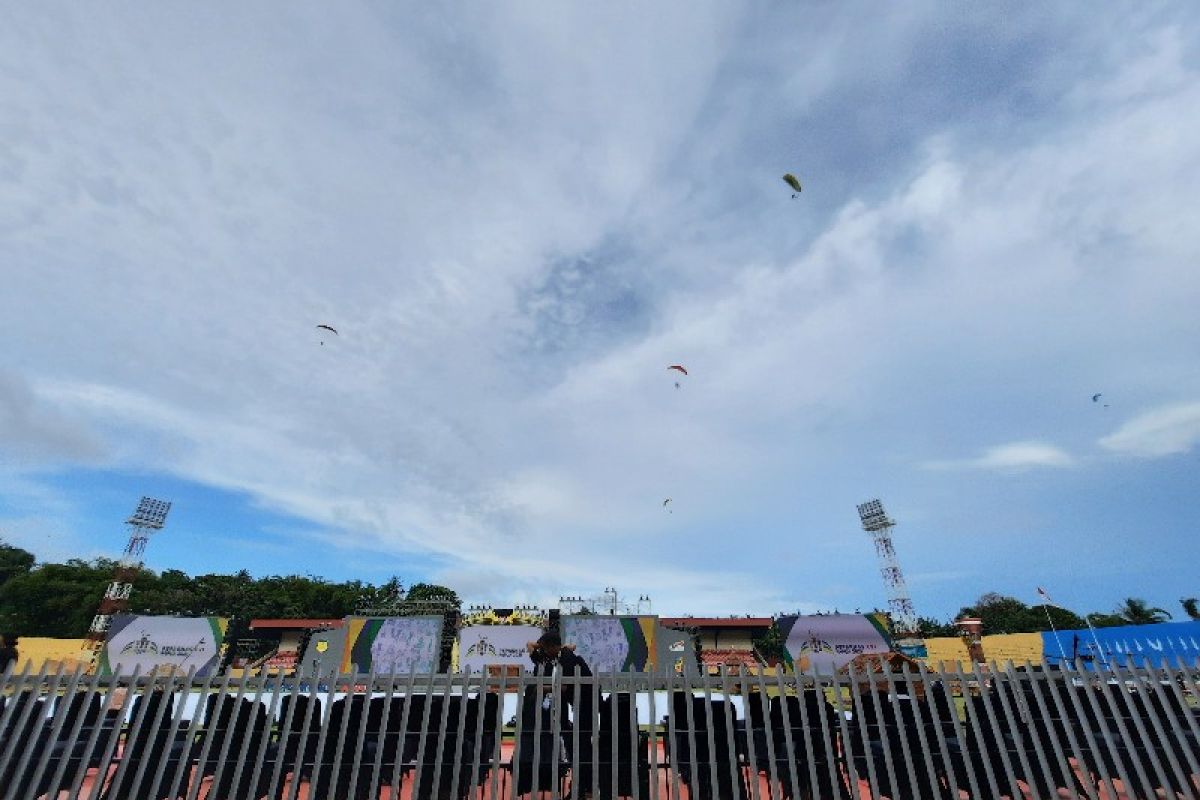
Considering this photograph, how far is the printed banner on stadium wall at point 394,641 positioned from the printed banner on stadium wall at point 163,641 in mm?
7179

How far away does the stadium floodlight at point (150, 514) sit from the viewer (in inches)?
2165

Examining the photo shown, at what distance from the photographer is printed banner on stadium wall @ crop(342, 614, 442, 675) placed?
30.8 meters

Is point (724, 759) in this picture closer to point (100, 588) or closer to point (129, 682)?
point (129, 682)

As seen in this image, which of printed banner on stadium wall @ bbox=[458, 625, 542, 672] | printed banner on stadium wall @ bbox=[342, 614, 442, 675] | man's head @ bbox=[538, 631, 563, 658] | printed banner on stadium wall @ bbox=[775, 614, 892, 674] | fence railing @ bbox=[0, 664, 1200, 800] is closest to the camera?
fence railing @ bbox=[0, 664, 1200, 800]

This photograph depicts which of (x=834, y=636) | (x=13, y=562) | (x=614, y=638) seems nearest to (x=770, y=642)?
(x=834, y=636)

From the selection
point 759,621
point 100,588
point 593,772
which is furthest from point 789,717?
point 100,588

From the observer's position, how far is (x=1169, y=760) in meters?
5.73

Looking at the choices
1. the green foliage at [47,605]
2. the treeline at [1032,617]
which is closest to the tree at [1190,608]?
the treeline at [1032,617]

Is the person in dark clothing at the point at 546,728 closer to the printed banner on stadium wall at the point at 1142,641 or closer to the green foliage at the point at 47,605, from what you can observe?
the printed banner on stadium wall at the point at 1142,641

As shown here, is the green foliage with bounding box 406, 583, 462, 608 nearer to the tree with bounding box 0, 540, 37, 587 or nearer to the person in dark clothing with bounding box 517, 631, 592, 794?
the tree with bounding box 0, 540, 37, 587

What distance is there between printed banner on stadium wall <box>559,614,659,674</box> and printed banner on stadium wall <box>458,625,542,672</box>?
2103mm

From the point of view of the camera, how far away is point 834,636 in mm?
37812

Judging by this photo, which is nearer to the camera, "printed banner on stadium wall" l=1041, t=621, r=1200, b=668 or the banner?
"printed banner on stadium wall" l=1041, t=621, r=1200, b=668

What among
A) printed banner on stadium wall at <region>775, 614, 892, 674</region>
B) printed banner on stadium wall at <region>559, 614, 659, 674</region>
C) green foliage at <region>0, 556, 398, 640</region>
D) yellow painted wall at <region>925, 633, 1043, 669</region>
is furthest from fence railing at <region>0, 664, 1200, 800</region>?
green foliage at <region>0, 556, 398, 640</region>
